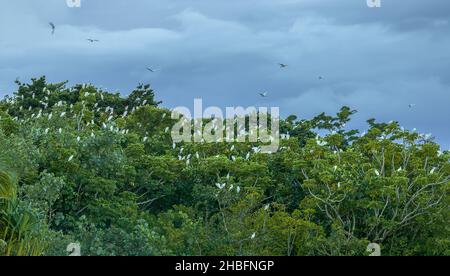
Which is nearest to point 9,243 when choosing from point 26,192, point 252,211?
point 26,192

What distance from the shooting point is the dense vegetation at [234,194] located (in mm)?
19484

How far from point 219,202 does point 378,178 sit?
3.68 m

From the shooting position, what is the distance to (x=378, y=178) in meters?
21.8

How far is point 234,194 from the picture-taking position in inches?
888

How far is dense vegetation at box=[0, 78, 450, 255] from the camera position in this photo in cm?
1948

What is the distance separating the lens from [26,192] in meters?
18.0

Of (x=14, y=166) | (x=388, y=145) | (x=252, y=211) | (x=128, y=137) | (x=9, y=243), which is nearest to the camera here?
(x=9, y=243)

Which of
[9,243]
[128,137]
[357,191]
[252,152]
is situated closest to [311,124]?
[252,152]

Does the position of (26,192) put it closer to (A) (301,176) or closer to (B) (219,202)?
(B) (219,202)

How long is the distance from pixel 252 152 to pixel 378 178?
532 cm
